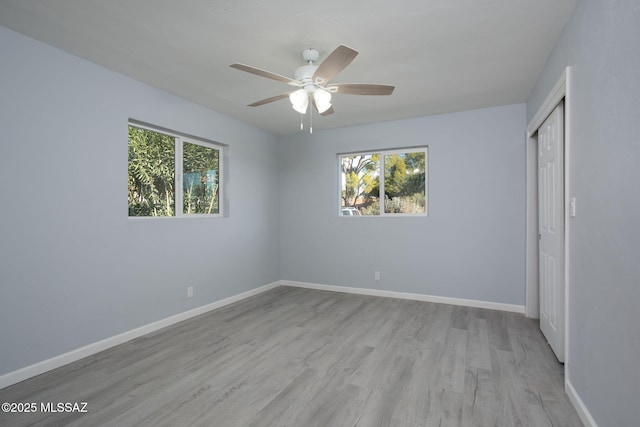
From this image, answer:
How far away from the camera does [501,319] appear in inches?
140

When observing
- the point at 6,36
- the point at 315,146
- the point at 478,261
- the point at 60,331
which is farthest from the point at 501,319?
the point at 6,36

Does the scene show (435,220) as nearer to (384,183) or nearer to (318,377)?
(384,183)

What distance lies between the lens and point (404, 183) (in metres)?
4.53

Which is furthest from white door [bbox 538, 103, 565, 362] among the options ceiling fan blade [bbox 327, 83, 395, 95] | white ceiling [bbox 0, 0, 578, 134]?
ceiling fan blade [bbox 327, 83, 395, 95]

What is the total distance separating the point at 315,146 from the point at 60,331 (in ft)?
12.4

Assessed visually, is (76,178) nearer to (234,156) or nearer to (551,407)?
(234,156)

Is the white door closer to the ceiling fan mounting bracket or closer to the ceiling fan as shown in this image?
the ceiling fan

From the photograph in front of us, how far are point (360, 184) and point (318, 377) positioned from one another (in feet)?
10.1

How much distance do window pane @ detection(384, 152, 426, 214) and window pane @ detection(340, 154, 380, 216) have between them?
156mm

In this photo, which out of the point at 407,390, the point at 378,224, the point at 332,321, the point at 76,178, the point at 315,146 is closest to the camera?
the point at 407,390

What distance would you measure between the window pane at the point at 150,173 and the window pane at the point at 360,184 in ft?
8.07

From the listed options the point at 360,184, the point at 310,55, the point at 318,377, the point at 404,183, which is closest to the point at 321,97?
the point at 310,55

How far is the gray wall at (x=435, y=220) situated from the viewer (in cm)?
388

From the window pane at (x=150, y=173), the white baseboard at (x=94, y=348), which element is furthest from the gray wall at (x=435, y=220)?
the window pane at (x=150, y=173)
